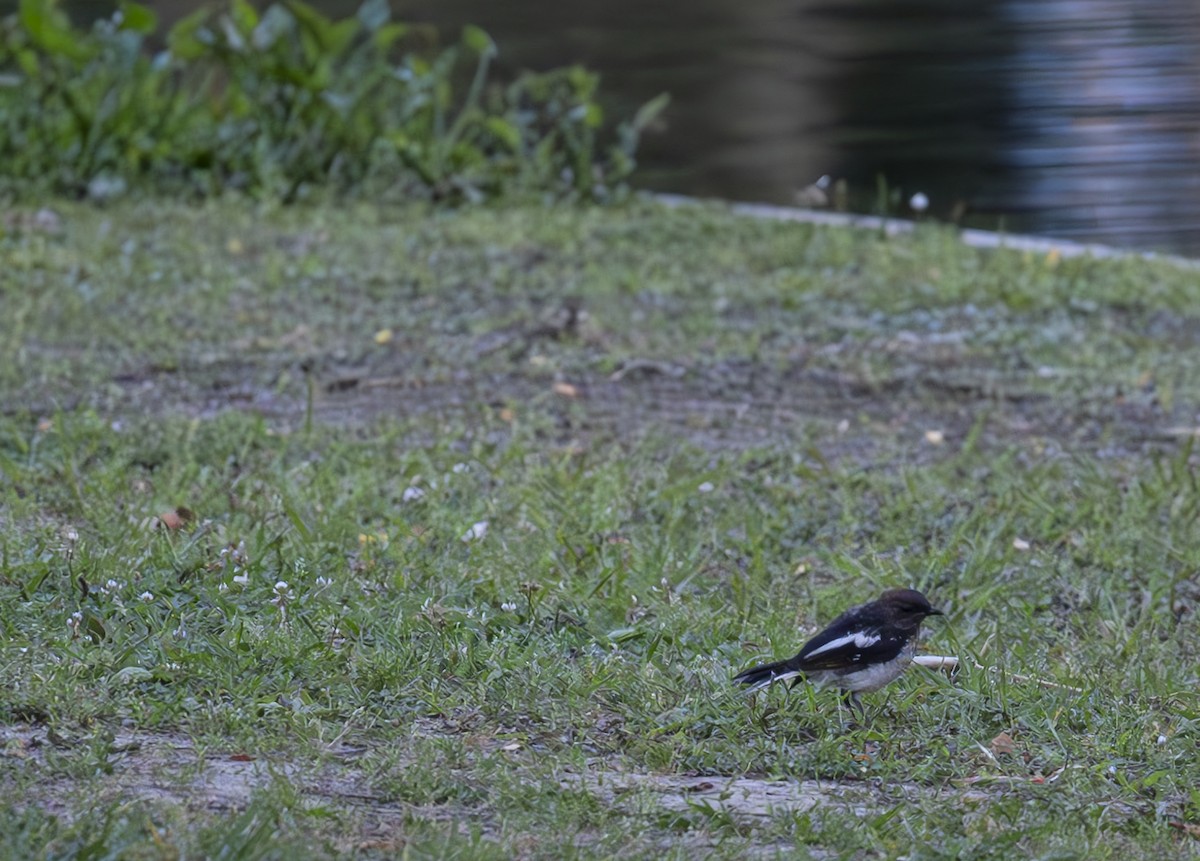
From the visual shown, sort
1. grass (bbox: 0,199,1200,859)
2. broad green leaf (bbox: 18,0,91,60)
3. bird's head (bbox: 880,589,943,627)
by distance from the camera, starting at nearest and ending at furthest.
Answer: grass (bbox: 0,199,1200,859) < bird's head (bbox: 880,589,943,627) < broad green leaf (bbox: 18,0,91,60)

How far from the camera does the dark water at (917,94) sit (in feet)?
29.2

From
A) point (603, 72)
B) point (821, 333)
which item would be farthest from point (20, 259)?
point (603, 72)

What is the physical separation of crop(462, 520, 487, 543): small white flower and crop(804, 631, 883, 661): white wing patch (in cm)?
127

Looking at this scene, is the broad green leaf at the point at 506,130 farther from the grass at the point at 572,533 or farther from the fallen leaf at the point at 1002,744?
the fallen leaf at the point at 1002,744

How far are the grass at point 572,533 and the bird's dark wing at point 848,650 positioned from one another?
0.12 meters

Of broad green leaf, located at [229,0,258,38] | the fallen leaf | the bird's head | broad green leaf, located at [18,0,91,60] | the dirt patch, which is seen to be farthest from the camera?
broad green leaf, located at [229,0,258,38]

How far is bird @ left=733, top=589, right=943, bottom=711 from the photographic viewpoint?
144 inches

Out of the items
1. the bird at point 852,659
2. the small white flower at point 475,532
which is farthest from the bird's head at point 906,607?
the small white flower at point 475,532

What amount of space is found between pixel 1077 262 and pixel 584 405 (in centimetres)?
286

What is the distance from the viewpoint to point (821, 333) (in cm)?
668

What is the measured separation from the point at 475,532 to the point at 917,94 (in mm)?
5590

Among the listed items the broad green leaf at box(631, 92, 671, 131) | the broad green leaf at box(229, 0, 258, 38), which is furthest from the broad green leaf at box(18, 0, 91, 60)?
the broad green leaf at box(631, 92, 671, 131)

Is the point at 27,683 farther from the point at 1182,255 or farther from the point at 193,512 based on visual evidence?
the point at 1182,255

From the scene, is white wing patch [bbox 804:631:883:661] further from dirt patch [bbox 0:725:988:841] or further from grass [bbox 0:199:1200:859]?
dirt patch [bbox 0:725:988:841]
